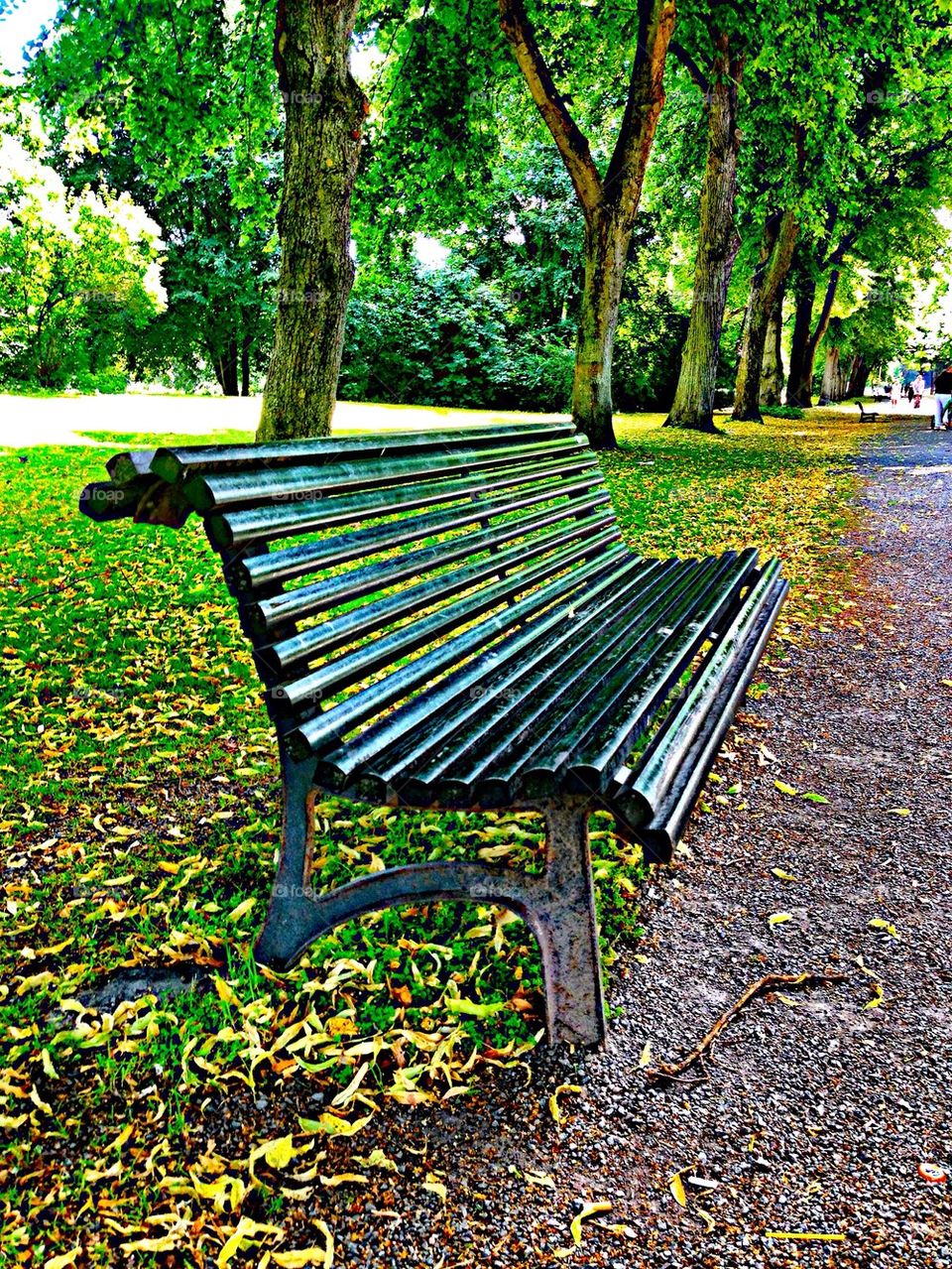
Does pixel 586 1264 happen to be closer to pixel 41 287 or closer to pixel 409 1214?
pixel 409 1214

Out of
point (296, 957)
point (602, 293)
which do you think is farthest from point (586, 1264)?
point (602, 293)

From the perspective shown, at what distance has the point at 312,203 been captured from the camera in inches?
267

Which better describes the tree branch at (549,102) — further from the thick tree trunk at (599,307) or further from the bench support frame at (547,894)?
the bench support frame at (547,894)

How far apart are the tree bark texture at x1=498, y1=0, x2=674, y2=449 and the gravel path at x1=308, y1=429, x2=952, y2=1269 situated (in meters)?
10.0

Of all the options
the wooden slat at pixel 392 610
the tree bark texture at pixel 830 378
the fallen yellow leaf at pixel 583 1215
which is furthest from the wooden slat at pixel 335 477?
the tree bark texture at pixel 830 378

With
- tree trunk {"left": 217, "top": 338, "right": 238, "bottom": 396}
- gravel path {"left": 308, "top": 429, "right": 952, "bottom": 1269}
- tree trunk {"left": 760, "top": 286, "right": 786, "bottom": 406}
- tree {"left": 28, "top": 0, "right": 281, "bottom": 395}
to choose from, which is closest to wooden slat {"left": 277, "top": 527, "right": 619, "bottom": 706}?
gravel path {"left": 308, "top": 429, "right": 952, "bottom": 1269}

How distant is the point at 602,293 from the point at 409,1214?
12.6m

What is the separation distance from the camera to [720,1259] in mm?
1708

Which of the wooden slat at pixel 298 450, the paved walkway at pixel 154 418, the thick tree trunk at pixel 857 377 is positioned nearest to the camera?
the wooden slat at pixel 298 450

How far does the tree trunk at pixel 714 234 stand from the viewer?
51.4 feet

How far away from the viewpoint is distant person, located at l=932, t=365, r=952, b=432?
21.2 meters

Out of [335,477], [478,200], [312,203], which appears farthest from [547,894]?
[478,200]

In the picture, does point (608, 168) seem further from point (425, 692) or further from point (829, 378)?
point (829, 378)

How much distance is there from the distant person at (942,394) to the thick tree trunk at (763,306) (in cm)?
395
